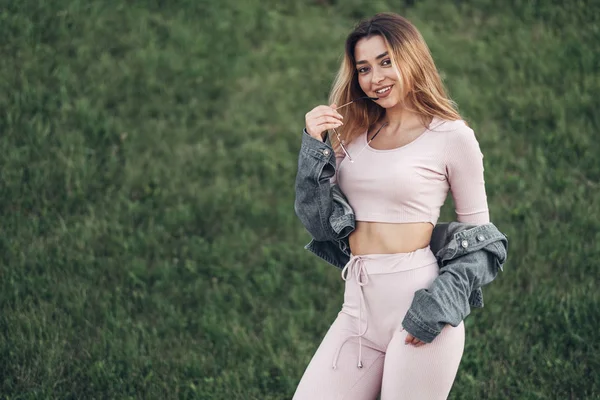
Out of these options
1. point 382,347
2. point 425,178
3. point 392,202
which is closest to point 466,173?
point 425,178

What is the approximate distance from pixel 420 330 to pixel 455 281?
27 centimetres

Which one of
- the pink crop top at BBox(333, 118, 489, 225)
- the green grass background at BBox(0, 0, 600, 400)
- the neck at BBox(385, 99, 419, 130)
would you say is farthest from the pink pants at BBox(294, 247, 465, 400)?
the green grass background at BBox(0, 0, 600, 400)

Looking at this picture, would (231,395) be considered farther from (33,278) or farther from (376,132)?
(376,132)

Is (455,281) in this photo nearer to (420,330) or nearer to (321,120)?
(420,330)

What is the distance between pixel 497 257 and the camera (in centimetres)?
335

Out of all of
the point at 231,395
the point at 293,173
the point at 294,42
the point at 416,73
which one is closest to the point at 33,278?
the point at 231,395

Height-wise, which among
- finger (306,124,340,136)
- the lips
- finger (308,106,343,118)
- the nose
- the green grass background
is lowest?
the green grass background

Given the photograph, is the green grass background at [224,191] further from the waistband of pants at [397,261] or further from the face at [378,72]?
the waistband of pants at [397,261]

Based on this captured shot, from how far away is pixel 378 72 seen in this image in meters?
3.42

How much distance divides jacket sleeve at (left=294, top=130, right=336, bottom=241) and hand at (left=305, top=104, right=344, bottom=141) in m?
0.03

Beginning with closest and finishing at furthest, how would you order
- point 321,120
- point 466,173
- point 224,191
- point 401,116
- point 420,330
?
Result: point 420,330
point 466,173
point 321,120
point 401,116
point 224,191

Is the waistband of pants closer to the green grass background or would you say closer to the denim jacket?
the denim jacket

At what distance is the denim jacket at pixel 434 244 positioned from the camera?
3.10 m

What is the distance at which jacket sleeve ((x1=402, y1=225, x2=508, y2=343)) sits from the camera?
308 centimetres
